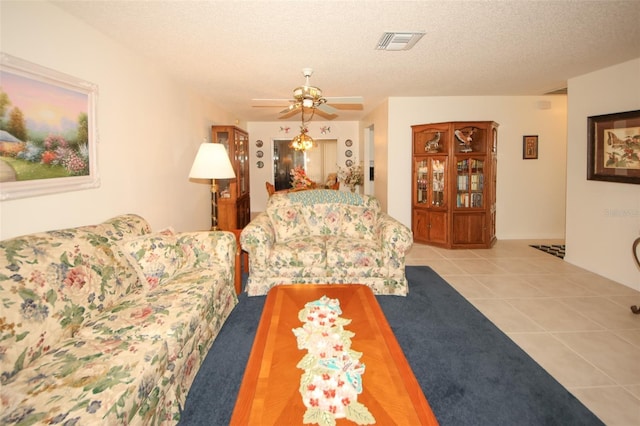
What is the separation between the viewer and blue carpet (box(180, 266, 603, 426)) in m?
1.87

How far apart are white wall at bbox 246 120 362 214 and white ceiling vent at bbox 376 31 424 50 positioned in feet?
19.6

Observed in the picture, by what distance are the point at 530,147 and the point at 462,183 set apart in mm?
1585

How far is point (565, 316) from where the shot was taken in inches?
122

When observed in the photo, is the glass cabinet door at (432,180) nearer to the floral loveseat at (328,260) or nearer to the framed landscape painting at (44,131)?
the floral loveseat at (328,260)

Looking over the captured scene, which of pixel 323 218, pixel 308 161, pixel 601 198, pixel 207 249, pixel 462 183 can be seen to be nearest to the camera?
pixel 207 249

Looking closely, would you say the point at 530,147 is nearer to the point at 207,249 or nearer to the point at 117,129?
the point at 207,249

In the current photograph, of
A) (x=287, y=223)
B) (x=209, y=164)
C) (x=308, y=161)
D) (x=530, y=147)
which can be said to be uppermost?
(x=308, y=161)

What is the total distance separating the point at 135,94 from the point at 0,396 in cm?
284

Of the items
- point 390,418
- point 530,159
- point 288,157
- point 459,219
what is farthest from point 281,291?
point 288,157

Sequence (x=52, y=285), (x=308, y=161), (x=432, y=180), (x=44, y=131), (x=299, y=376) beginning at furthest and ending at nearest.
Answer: (x=308, y=161), (x=432, y=180), (x=44, y=131), (x=52, y=285), (x=299, y=376)

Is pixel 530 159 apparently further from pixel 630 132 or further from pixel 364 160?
pixel 364 160

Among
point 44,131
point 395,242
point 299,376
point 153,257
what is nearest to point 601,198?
point 395,242

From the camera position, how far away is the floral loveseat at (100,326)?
135cm

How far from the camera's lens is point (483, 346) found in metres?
2.57
